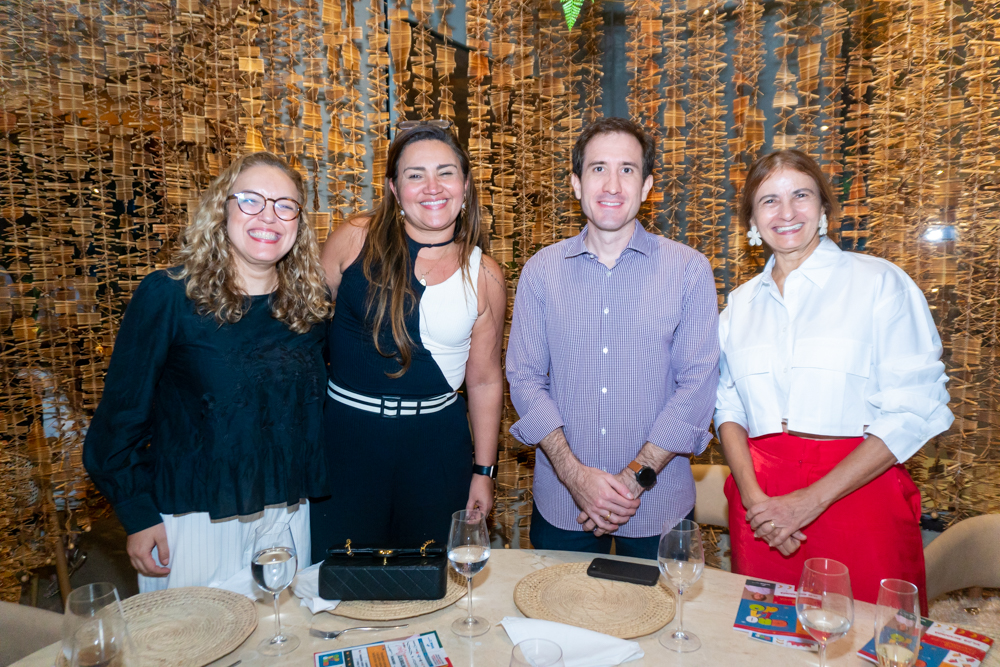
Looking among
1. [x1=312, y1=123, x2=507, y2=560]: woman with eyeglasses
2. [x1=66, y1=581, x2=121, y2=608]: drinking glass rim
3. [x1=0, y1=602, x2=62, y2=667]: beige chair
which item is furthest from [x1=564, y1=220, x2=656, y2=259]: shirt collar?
[x1=0, y1=602, x2=62, y2=667]: beige chair

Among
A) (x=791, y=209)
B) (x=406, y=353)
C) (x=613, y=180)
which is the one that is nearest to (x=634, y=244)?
(x=613, y=180)

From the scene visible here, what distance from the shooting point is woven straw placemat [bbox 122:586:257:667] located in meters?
1.12

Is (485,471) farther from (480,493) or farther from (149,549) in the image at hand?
(149,549)

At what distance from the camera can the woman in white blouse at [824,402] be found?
65.6 inches

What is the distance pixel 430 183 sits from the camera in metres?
1.99

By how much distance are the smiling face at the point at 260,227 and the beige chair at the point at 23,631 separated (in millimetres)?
962

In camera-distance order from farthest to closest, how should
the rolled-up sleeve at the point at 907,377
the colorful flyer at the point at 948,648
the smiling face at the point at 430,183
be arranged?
1. the smiling face at the point at 430,183
2. the rolled-up sleeve at the point at 907,377
3. the colorful flyer at the point at 948,648

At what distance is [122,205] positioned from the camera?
2936mm

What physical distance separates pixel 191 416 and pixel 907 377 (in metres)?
1.78

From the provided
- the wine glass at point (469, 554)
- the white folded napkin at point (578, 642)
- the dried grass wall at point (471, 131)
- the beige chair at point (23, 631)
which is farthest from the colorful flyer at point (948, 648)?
the dried grass wall at point (471, 131)

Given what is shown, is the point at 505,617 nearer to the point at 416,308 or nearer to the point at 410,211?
the point at 416,308

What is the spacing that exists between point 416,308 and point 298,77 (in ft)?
5.65

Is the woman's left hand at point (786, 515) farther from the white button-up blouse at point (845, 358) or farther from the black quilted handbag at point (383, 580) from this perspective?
the black quilted handbag at point (383, 580)

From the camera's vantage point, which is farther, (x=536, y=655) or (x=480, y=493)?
(x=480, y=493)
